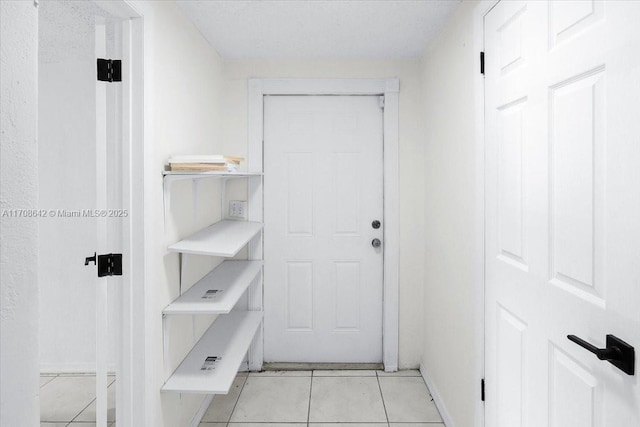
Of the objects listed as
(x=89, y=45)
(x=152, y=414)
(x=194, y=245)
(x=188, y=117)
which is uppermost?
(x=89, y=45)

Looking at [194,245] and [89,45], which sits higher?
[89,45]

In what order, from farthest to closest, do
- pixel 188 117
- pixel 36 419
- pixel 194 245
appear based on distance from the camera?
pixel 188 117
pixel 194 245
pixel 36 419

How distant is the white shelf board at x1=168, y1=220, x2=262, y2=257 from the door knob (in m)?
1.38

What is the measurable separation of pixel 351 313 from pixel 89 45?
2.72 meters

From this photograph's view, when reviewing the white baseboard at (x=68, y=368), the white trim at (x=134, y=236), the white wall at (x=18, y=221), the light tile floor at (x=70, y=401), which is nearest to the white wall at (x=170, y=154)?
the white trim at (x=134, y=236)

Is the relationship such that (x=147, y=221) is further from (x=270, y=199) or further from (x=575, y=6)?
(x=575, y=6)

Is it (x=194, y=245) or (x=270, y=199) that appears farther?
(x=270, y=199)

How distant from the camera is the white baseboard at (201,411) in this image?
221 centimetres

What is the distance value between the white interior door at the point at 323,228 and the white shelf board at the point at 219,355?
1.21 feet

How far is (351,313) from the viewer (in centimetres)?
297

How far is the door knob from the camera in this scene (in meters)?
0.90

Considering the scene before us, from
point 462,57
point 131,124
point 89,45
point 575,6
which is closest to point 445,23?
point 462,57

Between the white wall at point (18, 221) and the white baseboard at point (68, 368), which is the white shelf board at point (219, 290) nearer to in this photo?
the white wall at point (18, 221)

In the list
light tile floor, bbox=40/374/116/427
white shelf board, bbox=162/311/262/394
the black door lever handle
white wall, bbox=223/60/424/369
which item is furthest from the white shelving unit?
the black door lever handle
